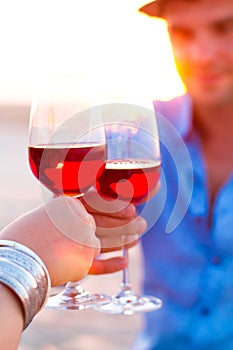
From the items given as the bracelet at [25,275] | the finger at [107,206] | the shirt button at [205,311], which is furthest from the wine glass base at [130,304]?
the bracelet at [25,275]

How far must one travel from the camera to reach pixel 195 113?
8.04 feet

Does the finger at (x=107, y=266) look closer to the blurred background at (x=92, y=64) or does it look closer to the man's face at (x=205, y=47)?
the blurred background at (x=92, y=64)

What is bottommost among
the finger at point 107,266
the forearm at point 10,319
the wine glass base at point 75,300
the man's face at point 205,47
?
the forearm at point 10,319

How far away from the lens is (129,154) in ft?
4.86

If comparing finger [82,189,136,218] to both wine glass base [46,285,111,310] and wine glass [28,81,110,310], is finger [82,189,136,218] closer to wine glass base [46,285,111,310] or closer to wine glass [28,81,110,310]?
wine glass [28,81,110,310]

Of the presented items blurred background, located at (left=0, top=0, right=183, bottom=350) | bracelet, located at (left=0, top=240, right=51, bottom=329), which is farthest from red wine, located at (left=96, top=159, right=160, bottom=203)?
bracelet, located at (left=0, top=240, right=51, bottom=329)

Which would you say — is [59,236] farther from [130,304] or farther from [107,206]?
[130,304]

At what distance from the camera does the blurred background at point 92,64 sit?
5.33ft

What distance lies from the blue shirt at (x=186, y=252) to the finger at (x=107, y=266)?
60cm

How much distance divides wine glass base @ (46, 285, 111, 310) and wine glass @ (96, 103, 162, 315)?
4 centimetres

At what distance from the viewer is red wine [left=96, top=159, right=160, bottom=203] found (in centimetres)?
140

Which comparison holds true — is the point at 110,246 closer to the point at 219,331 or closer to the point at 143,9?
the point at 219,331

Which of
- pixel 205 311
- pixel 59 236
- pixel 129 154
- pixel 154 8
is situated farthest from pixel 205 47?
pixel 59 236

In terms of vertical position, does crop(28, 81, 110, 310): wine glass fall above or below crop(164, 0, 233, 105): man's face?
below
